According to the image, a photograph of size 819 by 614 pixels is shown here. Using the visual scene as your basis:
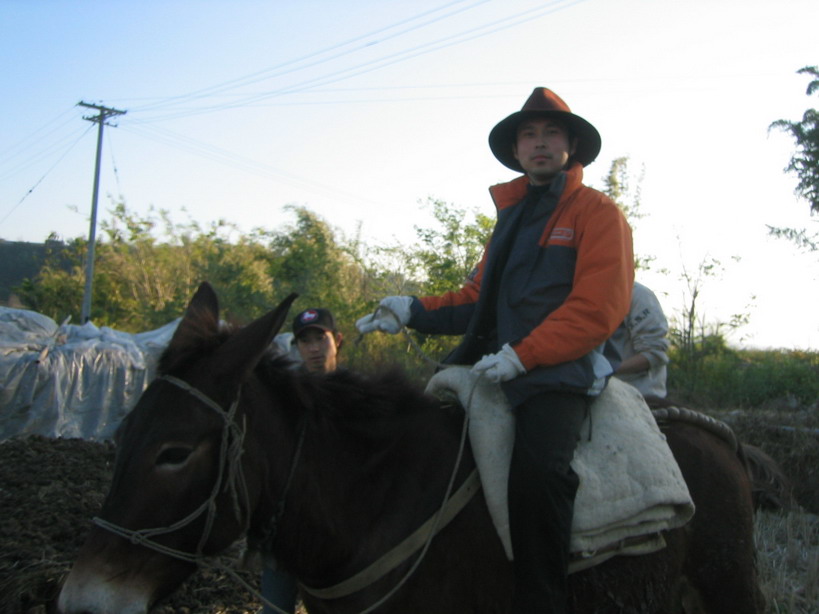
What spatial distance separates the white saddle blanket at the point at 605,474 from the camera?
8.19 ft

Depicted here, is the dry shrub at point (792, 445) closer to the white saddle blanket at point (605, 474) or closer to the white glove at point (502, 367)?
the white saddle blanket at point (605, 474)

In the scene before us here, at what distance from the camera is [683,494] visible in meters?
2.62

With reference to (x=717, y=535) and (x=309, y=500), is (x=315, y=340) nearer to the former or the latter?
(x=309, y=500)

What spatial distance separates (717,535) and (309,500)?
179 centimetres

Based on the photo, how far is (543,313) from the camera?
8.86 feet

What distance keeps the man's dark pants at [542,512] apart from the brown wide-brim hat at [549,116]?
1.39 m

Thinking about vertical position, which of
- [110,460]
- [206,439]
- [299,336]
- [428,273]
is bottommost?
[110,460]

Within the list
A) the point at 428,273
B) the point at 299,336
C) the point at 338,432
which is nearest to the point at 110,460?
the point at 299,336

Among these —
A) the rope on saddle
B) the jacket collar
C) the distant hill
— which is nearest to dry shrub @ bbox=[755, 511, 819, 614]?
the rope on saddle

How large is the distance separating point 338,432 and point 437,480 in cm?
41

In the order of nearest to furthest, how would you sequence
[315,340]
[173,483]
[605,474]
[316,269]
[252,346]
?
[173,483]
[252,346]
[605,474]
[315,340]
[316,269]

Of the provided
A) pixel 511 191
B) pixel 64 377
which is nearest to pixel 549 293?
pixel 511 191

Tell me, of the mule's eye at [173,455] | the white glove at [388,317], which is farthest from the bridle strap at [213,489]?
the white glove at [388,317]

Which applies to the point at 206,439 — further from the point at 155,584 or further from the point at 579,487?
the point at 579,487
